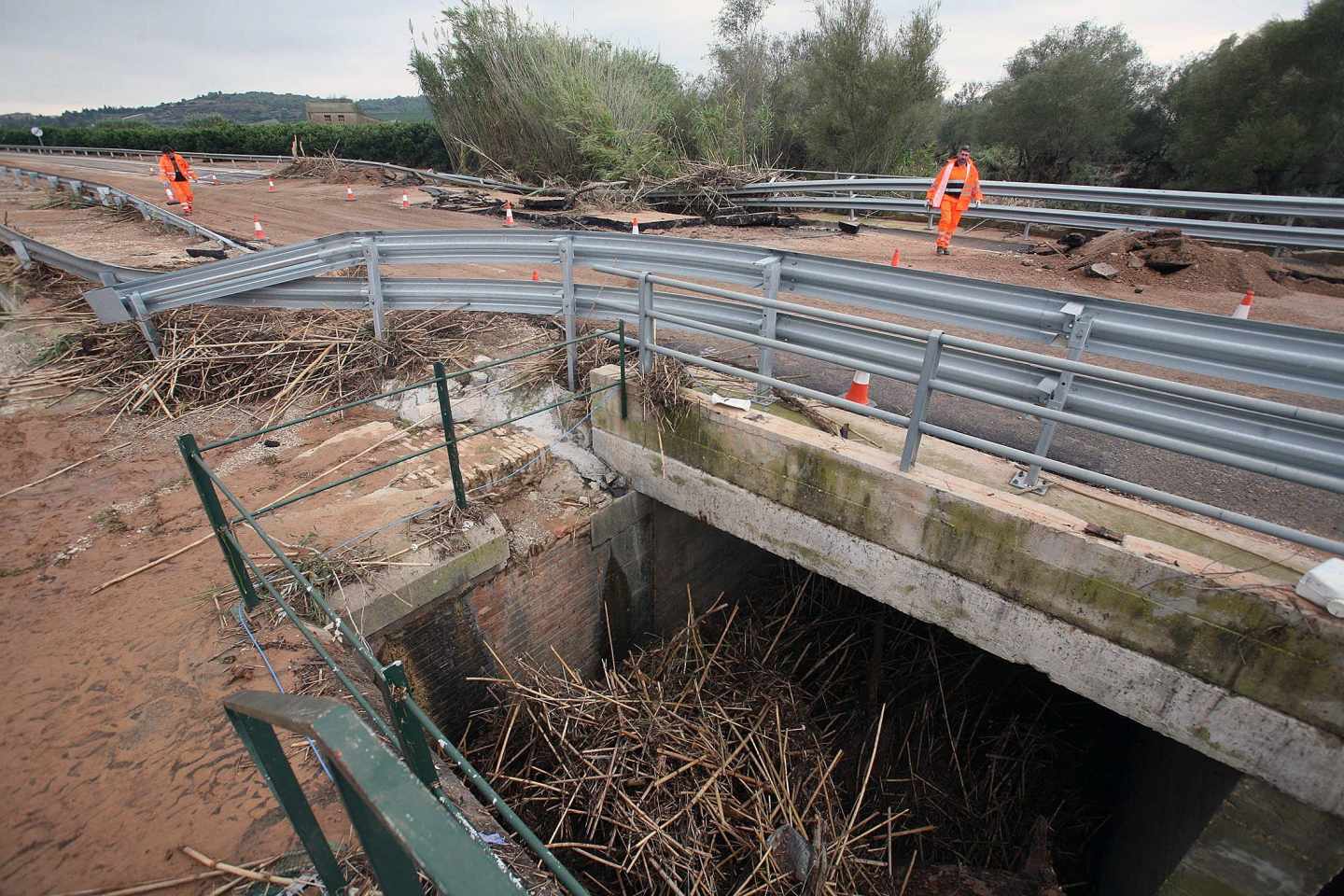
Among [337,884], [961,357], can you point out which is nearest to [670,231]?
[961,357]

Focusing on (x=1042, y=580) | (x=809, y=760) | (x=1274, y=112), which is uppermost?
(x=1274, y=112)

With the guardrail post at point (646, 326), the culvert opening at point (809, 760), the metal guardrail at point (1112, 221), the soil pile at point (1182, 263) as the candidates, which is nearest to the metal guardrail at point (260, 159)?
the metal guardrail at point (1112, 221)

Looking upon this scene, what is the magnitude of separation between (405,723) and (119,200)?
63.4 ft

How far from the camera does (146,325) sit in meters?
6.70

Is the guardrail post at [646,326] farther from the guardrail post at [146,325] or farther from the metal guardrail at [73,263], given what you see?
the metal guardrail at [73,263]

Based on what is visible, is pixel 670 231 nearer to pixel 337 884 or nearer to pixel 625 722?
pixel 625 722

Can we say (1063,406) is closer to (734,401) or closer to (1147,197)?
(734,401)

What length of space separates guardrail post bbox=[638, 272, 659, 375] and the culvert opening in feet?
7.51

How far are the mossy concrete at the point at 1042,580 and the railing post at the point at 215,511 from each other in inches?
120

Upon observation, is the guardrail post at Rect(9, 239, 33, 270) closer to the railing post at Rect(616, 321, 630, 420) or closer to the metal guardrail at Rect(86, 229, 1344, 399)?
the metal guardrail at Rect(86, 229, 1344, 399)

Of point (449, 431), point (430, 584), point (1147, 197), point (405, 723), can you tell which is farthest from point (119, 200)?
point (1147, 197)

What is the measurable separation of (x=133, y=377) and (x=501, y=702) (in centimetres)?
538

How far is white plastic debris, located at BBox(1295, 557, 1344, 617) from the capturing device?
2.85m

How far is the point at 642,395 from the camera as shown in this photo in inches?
214
